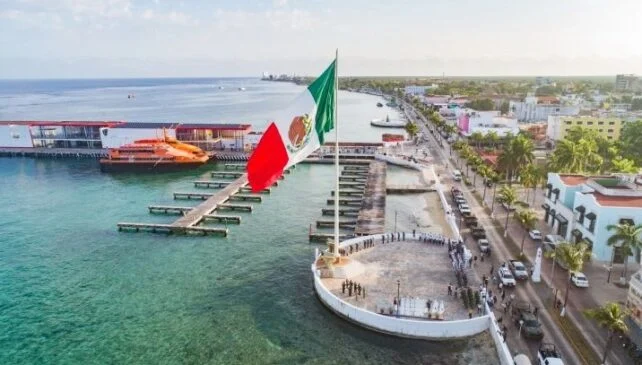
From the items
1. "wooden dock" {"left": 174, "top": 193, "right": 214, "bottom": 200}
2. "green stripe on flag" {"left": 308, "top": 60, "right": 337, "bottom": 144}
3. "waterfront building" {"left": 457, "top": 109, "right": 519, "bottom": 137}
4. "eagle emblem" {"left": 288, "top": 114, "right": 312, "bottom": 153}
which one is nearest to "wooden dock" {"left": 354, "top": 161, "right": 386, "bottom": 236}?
"green stripe on flag" {"left": 308, "top": 60, "right": 337, "bottom": 144}

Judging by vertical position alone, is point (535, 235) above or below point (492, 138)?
below

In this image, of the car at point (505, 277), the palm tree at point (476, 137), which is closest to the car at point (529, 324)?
the car at point (505, 277)

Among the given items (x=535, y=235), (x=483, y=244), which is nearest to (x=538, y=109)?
(x=535, y=235)

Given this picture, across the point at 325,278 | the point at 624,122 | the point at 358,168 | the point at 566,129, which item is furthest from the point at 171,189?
the point at 624,122

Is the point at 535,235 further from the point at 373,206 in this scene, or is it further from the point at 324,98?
the point at 324,98

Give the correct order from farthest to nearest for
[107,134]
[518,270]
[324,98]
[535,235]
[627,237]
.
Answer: [107,134] < [535,235] < [518,270] < [627,237] < [324,98]

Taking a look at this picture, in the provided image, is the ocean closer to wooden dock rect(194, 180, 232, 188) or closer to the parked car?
the parked car

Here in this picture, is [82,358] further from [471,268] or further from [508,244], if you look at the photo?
[508,244]
